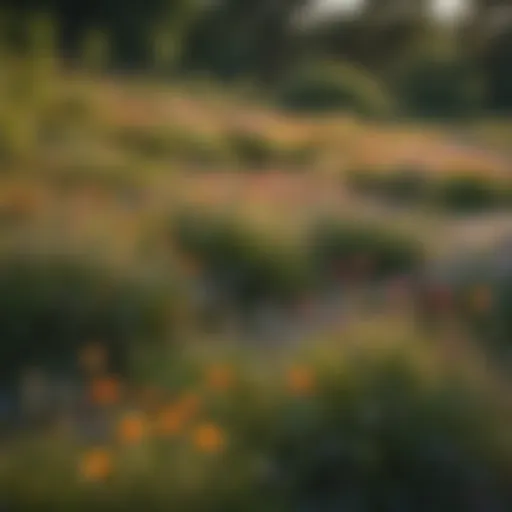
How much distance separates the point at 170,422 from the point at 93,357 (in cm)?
93

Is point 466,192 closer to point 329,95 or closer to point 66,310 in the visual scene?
point 66,310

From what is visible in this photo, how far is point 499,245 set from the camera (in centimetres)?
639

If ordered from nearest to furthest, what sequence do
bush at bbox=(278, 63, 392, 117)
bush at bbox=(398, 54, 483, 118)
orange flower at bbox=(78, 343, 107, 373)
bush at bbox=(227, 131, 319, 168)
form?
orange flower at bbox=(78, 343, 107, 373) < bush at bbox=(227, 131, 319, 168) < bush at bbox=(278, 63, 392, 117) < bush at bbox=(398, 54, 483, 118)

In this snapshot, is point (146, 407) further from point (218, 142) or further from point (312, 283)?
point (218, 142)

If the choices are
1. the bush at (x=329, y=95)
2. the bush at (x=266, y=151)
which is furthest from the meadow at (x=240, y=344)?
the bush at (x=329, y=95)

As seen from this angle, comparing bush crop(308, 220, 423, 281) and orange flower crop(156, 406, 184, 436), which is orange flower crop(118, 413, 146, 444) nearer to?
orange flower crop(156, 406, 184, 436)

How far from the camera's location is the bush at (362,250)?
21.3 feet

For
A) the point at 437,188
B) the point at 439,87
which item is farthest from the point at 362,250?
the point at 439,87

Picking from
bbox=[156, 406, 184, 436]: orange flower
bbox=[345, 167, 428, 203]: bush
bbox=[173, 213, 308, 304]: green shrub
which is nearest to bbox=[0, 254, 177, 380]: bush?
bbox=[156, 406, 184, 436]: orange flower

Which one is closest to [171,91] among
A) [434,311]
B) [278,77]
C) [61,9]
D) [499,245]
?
[61,9]

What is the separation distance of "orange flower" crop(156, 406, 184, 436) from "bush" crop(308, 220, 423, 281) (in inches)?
97.2

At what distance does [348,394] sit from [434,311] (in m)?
1.40

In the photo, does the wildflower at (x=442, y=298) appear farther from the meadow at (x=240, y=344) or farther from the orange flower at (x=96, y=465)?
the orange flower at (x=96, y=465)

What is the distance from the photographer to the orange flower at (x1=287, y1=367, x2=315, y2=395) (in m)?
4.03
